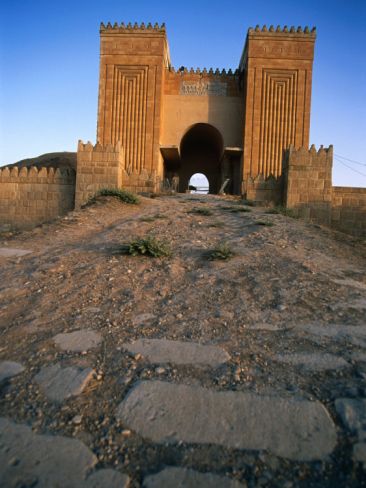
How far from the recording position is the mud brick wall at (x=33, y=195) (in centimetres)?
1107

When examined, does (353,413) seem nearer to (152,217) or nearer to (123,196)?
(152,217)

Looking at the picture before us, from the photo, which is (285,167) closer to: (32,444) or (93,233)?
(93,233)

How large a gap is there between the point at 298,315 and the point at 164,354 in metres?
1.28

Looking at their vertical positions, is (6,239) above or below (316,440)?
above

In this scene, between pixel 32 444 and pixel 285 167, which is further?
pixel 285 167

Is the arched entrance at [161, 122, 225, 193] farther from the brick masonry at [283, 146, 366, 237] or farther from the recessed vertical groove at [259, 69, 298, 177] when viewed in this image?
the brick masonry at [283, 146, 366, 237]

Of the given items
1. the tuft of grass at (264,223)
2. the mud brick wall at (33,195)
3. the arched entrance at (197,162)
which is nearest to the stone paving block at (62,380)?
the tuft of grass at (264,223)

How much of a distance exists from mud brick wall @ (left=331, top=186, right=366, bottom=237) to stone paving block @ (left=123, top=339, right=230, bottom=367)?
9605mm

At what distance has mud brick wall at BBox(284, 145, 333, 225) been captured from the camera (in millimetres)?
10148

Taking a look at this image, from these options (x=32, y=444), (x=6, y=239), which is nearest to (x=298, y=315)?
(x=32, y=444)

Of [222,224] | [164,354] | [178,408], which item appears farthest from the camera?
[222,224]

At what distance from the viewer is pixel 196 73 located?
16.8m

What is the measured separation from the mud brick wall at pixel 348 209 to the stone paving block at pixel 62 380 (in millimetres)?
10265

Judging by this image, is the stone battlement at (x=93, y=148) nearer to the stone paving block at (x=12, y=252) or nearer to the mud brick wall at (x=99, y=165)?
the mud brick wall at (x=99, y=165)
